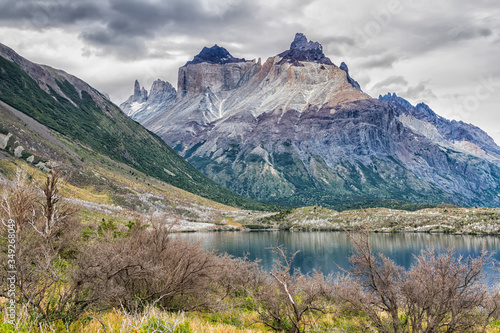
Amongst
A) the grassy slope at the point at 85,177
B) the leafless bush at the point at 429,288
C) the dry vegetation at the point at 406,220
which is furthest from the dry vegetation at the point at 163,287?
the grassy slope at the point at 85,177

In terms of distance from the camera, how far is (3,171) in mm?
123000

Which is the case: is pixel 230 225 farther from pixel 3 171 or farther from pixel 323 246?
pixel 3 171

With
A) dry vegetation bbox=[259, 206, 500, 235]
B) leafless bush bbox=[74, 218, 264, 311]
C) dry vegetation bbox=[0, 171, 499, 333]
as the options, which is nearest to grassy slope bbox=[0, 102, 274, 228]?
dry vegetation bbox=[259, 206, 500, 235]

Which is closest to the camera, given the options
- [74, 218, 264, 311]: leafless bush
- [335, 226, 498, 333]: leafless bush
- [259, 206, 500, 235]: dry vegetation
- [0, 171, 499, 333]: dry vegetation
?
[0, 171, 499, 333]: dry vegetation

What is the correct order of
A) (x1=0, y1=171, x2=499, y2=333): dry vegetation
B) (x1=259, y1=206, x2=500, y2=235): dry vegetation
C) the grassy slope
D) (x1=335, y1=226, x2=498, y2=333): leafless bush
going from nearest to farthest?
(x1=0, y1=171, x2=499, y2=333): dry vegetation
(x1=335, y1=226, x2=498, y2=333): leafless bush
the grassy slope
(x1=259, y1=206, x2=500, y2=235): dry vegetation

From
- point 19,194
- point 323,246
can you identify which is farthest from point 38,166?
point 19,194

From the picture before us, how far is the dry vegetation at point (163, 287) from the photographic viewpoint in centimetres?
1005

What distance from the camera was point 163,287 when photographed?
16469 mm

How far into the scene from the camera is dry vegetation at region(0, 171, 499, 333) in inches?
396

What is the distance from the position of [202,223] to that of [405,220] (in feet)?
337

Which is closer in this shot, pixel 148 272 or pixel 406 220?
pixel 148 272

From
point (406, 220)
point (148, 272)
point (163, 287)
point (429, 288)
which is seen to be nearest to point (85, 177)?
point (406, 220)

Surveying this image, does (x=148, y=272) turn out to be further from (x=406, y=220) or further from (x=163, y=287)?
(x=406, y=220)

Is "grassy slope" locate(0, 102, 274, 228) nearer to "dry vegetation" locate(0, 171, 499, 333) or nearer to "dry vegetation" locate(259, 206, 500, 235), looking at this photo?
"dry vegetation" locate(259, 206, 500, 235)
